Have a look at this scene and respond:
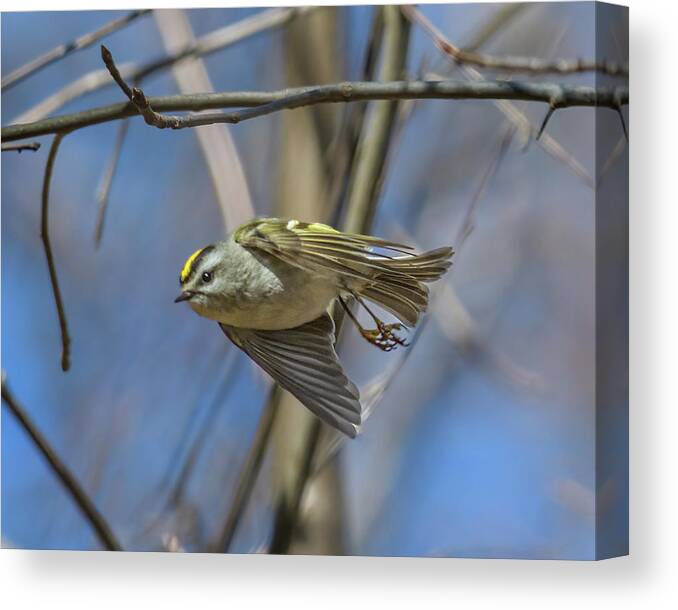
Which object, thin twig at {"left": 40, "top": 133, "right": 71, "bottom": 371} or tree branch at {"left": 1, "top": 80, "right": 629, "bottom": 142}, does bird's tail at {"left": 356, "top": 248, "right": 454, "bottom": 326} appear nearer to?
tree branch at {"left": 1, "top": 80, "right": 629, "bottom": 142}

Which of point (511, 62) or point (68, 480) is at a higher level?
point (511, 62)

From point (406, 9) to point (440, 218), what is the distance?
0.38 m

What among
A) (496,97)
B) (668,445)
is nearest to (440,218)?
(496,97)

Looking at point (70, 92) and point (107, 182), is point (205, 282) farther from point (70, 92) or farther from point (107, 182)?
point (70, 92)

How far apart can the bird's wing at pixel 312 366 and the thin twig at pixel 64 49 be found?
2.00 feet

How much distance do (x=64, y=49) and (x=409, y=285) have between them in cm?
81

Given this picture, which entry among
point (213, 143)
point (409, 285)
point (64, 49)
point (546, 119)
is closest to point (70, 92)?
point (64, 49)

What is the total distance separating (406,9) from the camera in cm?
234

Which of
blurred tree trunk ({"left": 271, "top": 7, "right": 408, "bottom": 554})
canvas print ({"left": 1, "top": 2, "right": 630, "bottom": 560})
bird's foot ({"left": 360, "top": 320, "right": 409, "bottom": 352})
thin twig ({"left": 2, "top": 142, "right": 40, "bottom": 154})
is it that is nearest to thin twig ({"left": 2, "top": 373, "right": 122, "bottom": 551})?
canvas print ({"left": 1, "top": 2, "right": 630, "bottom": 560})

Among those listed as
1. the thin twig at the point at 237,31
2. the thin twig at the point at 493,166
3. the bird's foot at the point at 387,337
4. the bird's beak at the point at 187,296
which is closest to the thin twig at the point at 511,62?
the thin twig at the point at 493,166

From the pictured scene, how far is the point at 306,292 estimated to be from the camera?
7.47 ft

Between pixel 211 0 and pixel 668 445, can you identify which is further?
pixel 211 0

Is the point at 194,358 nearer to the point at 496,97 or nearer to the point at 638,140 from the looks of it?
the point at 496,97

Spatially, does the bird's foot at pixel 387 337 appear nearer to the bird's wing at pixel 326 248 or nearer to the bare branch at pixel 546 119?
the bird's wing at pixel 326 248
